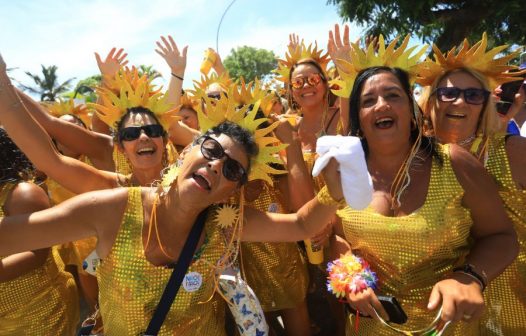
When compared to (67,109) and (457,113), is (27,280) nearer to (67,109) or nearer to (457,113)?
(67,109)

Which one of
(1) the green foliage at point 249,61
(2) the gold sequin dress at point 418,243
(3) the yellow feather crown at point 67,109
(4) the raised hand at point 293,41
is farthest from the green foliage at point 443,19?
(1) the green foliage at point 249,61

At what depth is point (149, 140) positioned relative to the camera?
2.69m

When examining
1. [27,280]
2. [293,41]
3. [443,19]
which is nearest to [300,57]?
[293,41]

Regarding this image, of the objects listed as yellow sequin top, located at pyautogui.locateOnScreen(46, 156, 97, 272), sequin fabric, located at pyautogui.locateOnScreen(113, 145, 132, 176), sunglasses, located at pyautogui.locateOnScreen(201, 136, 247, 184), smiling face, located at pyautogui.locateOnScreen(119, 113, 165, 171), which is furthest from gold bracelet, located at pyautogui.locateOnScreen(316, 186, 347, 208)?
Result: yellow sequin top, located at pyautogui.locateOnScreen(46, 156, 97, 272)

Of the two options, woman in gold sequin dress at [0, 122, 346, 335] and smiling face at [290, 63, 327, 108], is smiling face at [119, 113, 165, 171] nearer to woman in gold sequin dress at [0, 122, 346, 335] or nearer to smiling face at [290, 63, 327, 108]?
woman in gold sequin dress at [0, 122, 346, 335]

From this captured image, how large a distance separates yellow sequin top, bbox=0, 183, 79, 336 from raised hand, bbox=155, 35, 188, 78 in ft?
6.56

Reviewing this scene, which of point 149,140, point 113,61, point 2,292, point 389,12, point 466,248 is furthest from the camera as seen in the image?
point 389,12

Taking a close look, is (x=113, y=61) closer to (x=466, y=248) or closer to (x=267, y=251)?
(x=267, y=251)

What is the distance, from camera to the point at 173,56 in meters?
3.86

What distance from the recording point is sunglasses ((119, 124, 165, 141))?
268cm

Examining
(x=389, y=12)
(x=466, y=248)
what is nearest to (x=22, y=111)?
(x=466, y=248)

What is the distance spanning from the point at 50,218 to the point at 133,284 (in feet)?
1.60

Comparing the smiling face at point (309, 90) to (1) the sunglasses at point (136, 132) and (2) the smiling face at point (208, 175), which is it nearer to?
(1) the sunglasses at point (136, 132)

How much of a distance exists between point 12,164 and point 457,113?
275 cm
